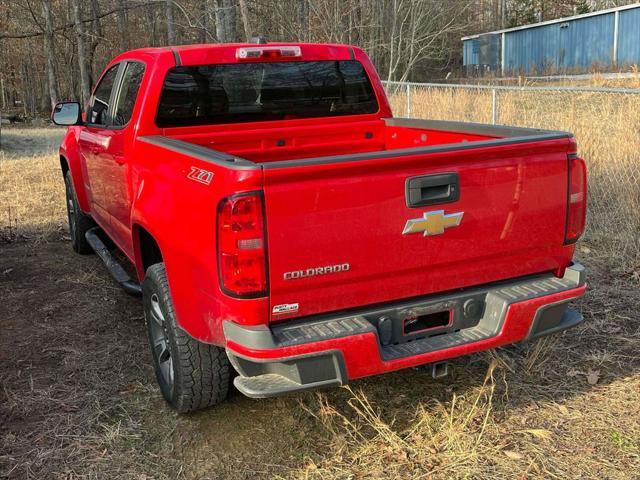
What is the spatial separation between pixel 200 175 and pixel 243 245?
1.51ft

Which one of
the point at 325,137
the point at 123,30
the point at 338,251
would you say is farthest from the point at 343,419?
the point at 123,30

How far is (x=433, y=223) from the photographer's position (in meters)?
2.91

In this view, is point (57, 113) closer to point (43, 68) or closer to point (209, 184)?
point (209, 184)

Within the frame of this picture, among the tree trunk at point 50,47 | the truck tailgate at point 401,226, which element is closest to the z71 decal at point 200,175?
the truck tailgate at point 401,226

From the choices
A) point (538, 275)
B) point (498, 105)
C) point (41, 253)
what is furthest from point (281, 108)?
point (498, 105)

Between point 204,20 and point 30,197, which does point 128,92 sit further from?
point 204,20

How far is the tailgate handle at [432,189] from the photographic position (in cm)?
283

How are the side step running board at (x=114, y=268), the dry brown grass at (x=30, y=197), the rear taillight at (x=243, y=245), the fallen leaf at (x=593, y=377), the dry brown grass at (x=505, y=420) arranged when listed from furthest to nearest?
the dry brown grass at (x=30, y=197), the side step running board at (x=114, y=268), the fallen leaf at (x=593, y=377), the dry brown grass at (x=505, y=420), the rear taillight at (x=243, y=245)

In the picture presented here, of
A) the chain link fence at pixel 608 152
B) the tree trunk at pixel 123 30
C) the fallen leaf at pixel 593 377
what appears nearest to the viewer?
the fallen leaf at pixel 593 377

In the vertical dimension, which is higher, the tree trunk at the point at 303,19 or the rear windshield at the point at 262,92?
the tree trunk at the point at 303,19

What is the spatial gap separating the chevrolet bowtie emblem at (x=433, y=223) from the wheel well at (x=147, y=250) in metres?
1.72

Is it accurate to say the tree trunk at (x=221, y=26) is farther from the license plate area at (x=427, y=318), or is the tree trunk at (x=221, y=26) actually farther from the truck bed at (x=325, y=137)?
the license plate area at (x=427, y=318)

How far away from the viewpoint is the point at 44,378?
409 cm

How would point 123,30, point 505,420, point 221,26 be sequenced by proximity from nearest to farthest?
1. point 505,420
2. point 221,26
3. point 123,30
